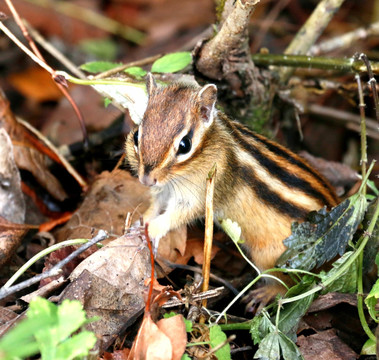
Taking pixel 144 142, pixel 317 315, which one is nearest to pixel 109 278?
pixel 144 142

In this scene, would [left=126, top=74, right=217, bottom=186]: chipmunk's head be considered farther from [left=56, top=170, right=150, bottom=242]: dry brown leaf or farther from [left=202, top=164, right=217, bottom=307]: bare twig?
[left=56, top=170, right=150, bottom=242]: dry brown leaf

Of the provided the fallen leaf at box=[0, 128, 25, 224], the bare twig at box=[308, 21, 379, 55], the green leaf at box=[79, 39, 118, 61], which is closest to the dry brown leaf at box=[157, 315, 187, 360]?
the fallen leaf at box=[0, 128, 25, 224]

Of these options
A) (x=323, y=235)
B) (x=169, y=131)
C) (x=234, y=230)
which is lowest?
(x=234, y=230)

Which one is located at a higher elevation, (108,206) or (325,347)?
(108,206)

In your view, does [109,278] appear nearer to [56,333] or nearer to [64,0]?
[56,333]

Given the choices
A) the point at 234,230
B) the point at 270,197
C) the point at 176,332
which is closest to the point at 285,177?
the point at 270,197

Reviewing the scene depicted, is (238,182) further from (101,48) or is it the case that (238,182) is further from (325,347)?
(101,48)
